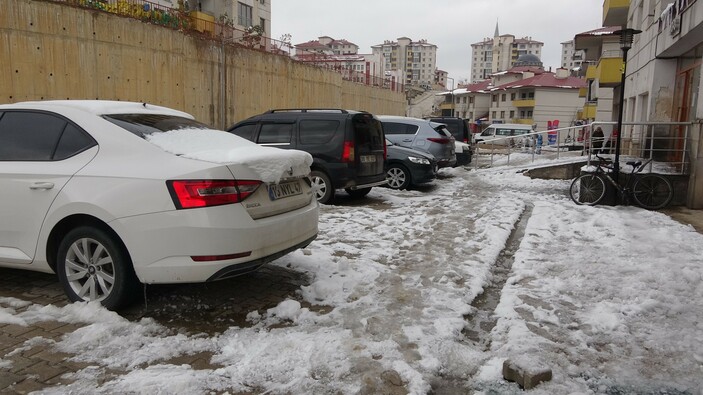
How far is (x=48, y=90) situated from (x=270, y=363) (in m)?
14.5

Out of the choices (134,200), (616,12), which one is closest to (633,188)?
(134,200)

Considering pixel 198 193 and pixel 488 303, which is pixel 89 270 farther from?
pixel 488 303

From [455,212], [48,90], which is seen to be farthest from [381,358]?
[48,90]

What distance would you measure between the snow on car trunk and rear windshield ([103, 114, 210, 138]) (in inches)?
3.4

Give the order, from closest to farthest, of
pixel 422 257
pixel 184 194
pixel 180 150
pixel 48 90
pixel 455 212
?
pixel 184 194 → pixel 180 150 → pixel 422 257 → pixel 455 212 → pixel 48 90

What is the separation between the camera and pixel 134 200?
3699 millimetres

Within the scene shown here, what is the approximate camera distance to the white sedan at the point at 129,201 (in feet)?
12.0

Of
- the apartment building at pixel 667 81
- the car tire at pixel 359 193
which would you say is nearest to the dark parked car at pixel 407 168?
the car tire at pixel 359 193

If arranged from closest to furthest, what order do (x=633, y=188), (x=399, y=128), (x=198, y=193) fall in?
(x=198, y=193) < (x=633, y=188) < (x=399, y=128)

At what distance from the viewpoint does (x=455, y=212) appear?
916cm

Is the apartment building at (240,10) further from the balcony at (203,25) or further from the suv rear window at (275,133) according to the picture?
the suv rear window at (275,133)

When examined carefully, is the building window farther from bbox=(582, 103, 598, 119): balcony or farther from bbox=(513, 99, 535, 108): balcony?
bbox=(513, 99, 535, 108): balcony

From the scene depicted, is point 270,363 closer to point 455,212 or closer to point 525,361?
point 525,361

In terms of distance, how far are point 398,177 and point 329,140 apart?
3303 mm
